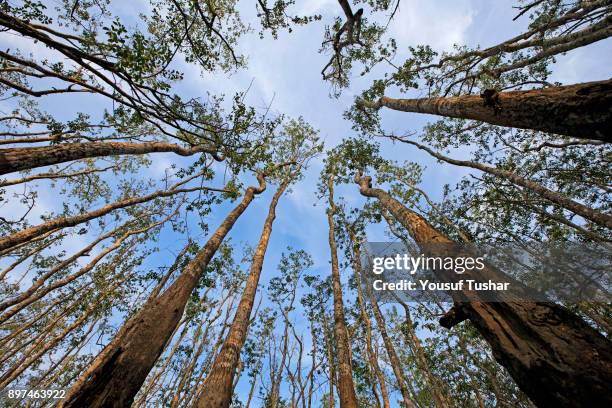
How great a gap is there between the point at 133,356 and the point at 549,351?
369 centimetres

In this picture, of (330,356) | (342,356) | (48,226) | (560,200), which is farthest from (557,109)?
(330,356)

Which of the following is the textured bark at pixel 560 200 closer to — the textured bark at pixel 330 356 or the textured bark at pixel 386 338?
the textured bark at pixel 386 338

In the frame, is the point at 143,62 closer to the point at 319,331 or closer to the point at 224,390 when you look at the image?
the point at 224,390

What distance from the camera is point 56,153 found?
11.3 feet

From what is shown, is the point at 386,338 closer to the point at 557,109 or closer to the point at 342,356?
the point at 342,356

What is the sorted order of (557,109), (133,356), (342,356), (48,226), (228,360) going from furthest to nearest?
(342,356) → (48,226) → (228,360) → (133,356) → (557,109)

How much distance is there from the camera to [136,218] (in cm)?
1271

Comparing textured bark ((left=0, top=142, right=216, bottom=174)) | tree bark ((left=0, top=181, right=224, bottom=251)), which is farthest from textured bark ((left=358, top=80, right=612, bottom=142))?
tree bark ((left=0, top=181, right=224, bottom=251))

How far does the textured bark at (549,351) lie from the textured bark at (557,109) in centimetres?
139

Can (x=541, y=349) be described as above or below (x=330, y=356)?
below

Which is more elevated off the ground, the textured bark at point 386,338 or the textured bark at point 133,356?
the textured bark at point 386,338

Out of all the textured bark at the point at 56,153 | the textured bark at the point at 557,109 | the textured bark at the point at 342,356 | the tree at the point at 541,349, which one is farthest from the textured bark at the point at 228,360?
the textured bark at the point at 557,109

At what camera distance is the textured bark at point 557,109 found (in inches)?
71.5

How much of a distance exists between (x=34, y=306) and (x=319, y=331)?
15181 mm
